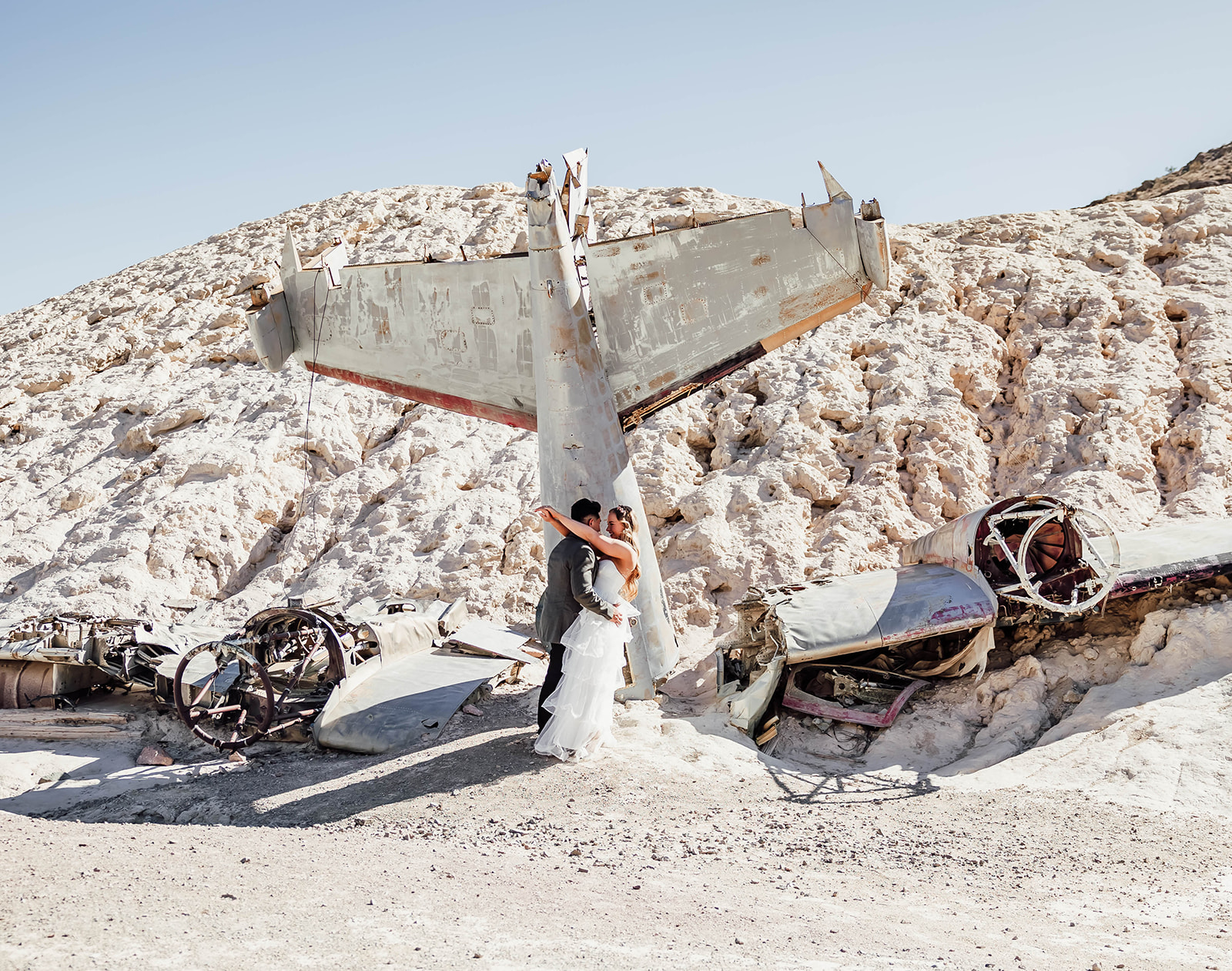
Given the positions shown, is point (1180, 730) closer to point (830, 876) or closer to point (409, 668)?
point (830, 876)

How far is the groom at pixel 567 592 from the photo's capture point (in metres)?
5.79

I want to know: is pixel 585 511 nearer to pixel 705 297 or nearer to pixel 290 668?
pixel 705 297

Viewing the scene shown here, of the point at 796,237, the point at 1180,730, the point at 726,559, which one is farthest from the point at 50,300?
the point at 1180,730

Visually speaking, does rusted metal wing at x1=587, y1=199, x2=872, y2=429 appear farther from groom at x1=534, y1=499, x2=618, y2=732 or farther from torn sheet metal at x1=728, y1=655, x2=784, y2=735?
torn sheet metal at x1=728, y1=655, x2=784, y2=735

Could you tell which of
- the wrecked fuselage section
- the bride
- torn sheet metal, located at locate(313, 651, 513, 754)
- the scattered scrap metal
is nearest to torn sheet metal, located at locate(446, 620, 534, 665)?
the scattered scrap metal

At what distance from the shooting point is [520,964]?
3082 millimetres

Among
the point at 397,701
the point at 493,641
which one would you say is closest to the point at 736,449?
the point at 493,641

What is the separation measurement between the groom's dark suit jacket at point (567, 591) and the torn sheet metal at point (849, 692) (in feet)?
8.14

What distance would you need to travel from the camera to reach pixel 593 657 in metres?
5.87

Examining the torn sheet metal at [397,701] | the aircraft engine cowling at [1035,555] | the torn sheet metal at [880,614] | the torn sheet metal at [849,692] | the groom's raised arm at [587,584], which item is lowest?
the torn sheet metal at [849,692]

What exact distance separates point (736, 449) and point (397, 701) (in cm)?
684

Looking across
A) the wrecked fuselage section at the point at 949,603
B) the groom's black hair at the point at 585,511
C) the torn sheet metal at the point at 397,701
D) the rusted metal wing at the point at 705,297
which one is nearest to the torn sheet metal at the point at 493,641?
the torn sheet metal at the point at 397,701

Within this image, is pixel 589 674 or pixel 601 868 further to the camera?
pixel 589 674

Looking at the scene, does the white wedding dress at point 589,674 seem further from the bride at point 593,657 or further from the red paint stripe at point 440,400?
the red paint stripe at point 440,400
